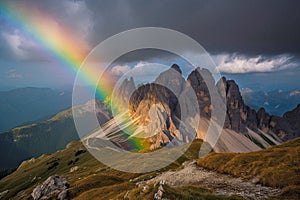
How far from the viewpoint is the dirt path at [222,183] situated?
25.7 metres

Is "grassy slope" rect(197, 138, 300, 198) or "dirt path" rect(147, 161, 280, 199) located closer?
"dirt path" rect(147, 161, 280, 199)

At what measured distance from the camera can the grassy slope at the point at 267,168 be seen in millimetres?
26811

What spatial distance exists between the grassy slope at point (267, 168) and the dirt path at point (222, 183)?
1.29 metres

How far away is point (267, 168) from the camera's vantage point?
33.0 metres

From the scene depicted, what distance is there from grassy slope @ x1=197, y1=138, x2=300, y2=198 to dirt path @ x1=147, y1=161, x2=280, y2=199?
50.7 inches

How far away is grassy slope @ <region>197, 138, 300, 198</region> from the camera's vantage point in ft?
88.0

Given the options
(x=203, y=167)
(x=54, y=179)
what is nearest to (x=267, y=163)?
(x=203, y=167)

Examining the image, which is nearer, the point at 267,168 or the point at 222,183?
the point at 222,183

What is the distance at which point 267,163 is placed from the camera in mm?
35531

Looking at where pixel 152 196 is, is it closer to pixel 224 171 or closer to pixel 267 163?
pixel 224 171

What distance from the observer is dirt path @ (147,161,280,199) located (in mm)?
25688

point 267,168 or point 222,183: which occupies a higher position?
point 267,168

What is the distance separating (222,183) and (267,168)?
7.13m

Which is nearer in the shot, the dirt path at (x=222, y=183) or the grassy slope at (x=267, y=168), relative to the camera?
the dirt path at (x=222, y=183)
